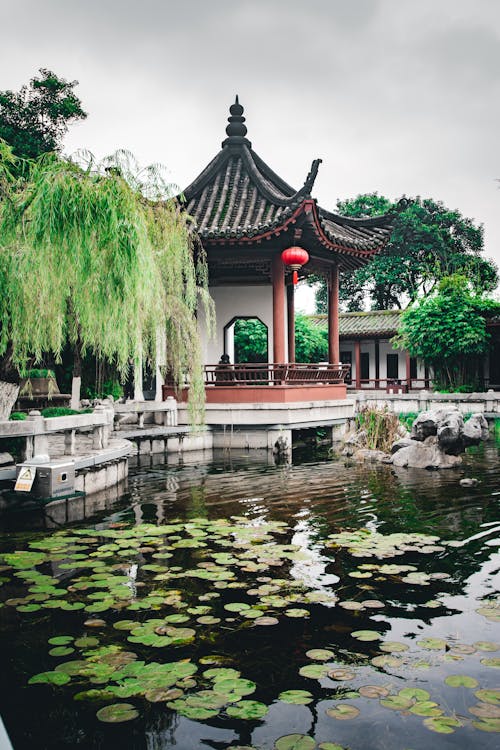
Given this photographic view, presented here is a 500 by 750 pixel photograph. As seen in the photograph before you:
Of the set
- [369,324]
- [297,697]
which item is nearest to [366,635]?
[297,697]

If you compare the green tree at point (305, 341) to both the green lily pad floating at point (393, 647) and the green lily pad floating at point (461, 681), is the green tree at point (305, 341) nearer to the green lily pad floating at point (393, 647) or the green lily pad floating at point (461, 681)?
the green lily pad floating at point (393, 647)

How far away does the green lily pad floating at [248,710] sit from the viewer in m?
2.48

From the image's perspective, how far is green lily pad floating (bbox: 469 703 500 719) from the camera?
2.46 m

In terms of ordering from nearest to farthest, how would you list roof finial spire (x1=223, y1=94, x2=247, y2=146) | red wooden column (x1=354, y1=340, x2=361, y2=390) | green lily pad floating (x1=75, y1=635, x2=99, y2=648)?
green lily pad floating (x1=75, y1=635, x2=99, y2=648) < roof finial spire (x1=223, y1=94, x2=247, y2=146) < red wooden column (x1=354, y1=340, x2=361, y2=390)

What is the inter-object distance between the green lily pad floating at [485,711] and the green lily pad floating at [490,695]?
3 centimetres

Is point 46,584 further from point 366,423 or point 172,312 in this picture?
point 366,423

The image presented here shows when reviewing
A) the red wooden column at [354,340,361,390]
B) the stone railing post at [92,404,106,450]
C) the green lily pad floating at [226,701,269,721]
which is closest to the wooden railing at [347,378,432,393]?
the red wooden column at [354,340,361,390]

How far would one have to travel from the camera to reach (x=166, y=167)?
7.94 m

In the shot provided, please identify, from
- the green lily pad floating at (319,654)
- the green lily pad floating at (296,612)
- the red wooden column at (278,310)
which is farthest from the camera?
the red wooden column at (278,310)

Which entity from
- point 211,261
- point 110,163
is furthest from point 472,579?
point 211,261

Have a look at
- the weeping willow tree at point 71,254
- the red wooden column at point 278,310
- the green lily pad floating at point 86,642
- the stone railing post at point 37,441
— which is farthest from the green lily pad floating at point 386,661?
the red wooden column at point 278,310

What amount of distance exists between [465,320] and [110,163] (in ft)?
54.4

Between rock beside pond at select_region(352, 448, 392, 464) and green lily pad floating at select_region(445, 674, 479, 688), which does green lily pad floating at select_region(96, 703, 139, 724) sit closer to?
green lily pad floating at select_region(445, 674, 479, 688)

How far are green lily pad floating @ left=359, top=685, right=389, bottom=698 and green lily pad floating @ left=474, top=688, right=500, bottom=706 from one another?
39 centimetres
